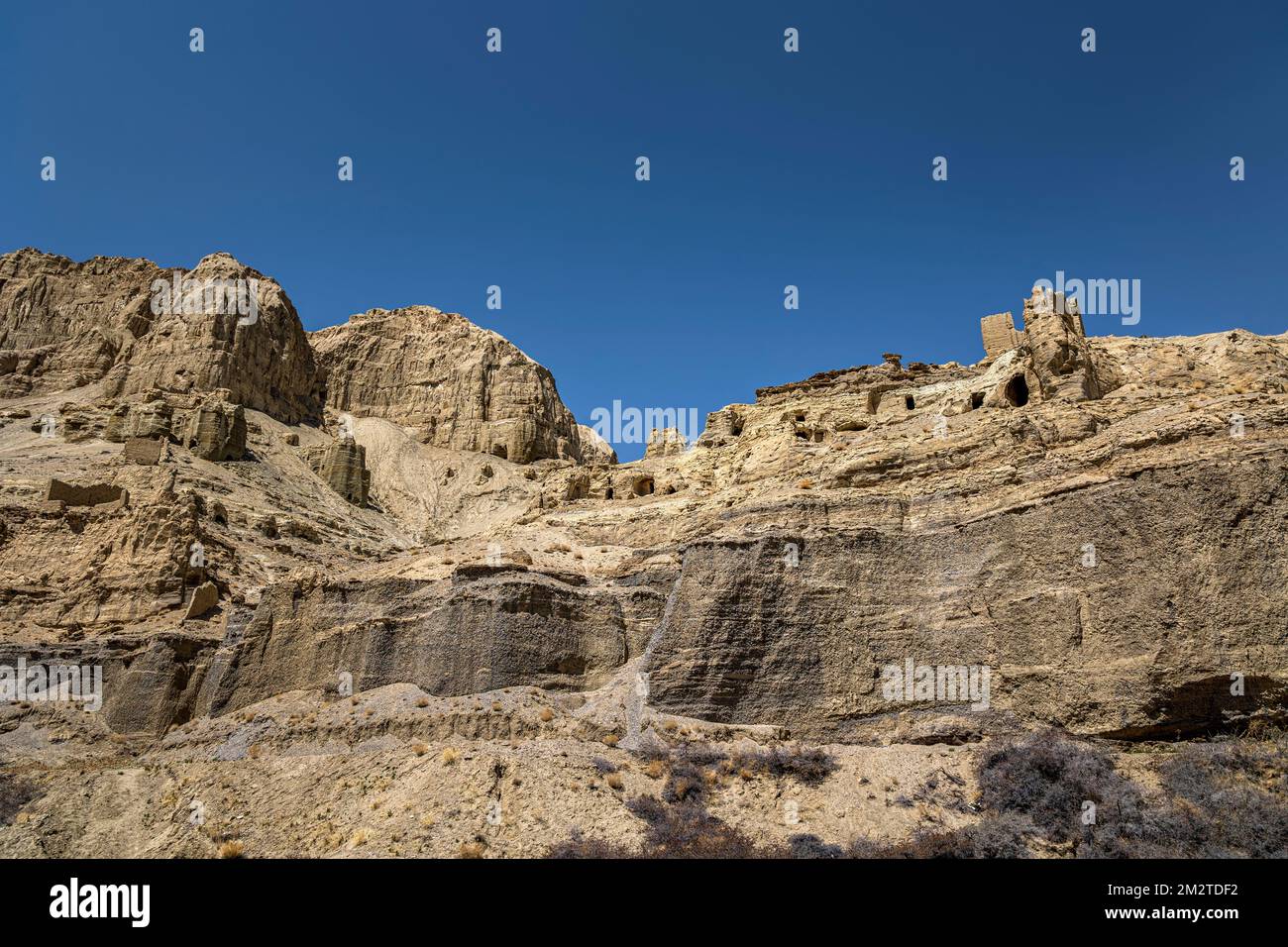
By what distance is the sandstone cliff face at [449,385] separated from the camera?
93.4 metres

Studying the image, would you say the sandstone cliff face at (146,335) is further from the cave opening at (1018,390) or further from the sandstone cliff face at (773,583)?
the cave opening at (1018,390)

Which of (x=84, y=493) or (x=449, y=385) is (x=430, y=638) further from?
(x=449, y=385)

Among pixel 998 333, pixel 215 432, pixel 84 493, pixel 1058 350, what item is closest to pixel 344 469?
pixel 215 432

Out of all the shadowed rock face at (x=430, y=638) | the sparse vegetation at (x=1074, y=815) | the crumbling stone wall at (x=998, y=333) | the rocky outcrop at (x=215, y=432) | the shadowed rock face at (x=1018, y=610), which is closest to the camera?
the sparse vegetation at (x=1074, y=815)

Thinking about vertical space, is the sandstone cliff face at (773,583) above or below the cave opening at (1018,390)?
below

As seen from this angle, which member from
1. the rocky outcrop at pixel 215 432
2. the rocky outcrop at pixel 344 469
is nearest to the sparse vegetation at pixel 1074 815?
the rocky outcrop at pixel 215 432

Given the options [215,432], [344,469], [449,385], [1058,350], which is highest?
[449,385]

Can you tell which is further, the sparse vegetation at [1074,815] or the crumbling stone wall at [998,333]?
the crumbling stone wall at [998,333]

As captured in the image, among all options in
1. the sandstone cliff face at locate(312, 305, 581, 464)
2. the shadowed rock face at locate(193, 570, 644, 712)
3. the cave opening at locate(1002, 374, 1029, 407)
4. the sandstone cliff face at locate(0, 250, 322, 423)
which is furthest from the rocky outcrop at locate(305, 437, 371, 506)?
the cave opening at locate(1002, 374, 1029, 407)

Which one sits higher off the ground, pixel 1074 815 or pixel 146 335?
pixel 146 335

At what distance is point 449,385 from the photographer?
320 ft
